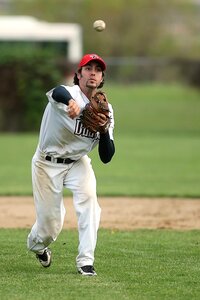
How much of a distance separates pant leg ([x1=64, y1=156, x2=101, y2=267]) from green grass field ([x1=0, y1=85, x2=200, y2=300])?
0.21m

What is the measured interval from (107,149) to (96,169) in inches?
484

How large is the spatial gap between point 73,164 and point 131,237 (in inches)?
110

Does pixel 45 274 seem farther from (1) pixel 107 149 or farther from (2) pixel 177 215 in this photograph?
(2) pixel 177 215

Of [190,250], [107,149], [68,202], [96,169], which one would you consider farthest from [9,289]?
[96,169]

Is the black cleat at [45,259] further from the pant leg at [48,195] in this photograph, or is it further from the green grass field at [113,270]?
the pant leg at [48,195]

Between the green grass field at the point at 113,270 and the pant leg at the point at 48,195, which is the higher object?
the pant leg at the point at 48,195

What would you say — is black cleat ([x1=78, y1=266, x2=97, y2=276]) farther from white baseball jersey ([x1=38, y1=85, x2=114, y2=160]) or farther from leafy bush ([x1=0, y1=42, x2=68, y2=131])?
leafy bush ([x1=0, y1=42, x2=68, y2=131])

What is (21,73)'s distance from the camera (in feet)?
95.9

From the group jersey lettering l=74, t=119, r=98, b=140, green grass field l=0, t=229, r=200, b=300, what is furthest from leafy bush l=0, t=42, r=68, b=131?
jersey lettering l=74, t=119, r=98, b=140

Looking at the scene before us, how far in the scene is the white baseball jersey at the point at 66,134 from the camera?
26.0 ft

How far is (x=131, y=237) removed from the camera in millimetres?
10695

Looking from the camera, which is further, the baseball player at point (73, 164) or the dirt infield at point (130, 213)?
the dirt infield at point (130, 213)

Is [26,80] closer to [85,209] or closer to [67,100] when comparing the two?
[85,209]

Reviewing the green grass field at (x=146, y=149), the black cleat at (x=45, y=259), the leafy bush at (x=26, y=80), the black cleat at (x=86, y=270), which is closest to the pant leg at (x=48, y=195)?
the black cleat at (x=45, y=259)
